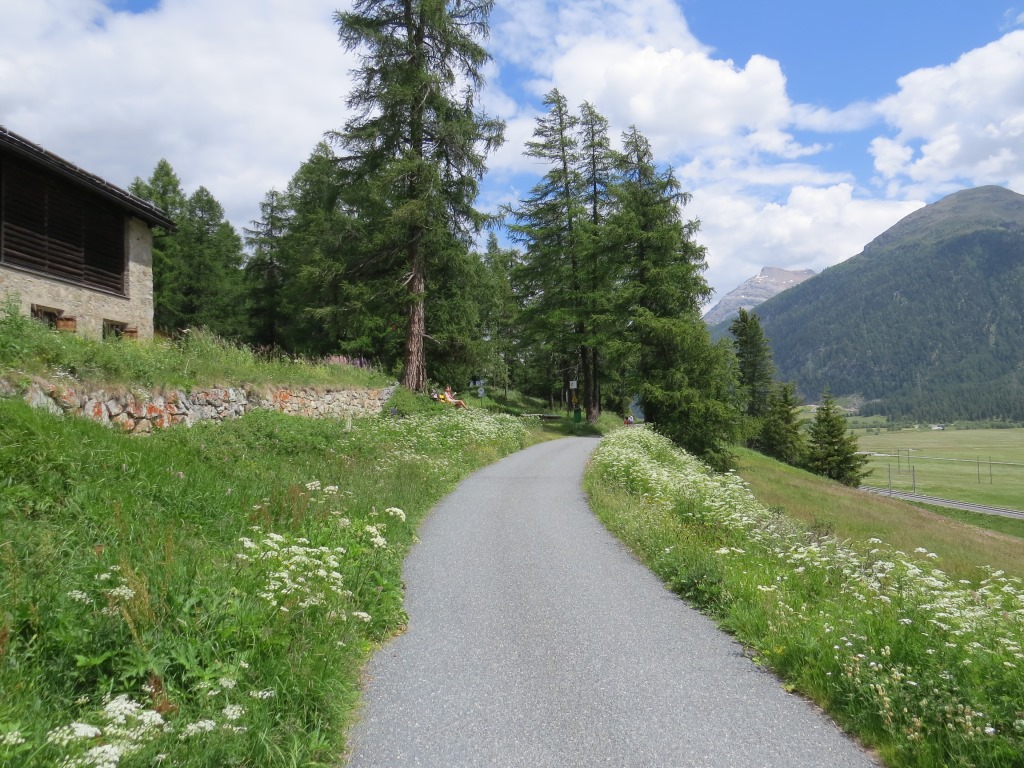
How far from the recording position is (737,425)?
2484 centimetres

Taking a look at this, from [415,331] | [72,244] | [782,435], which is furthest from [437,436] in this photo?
[782,435]

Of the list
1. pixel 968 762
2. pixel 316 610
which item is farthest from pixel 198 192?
pixel 968 762

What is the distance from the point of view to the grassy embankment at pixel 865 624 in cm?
337

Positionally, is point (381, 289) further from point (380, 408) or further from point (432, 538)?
point (432, 538)

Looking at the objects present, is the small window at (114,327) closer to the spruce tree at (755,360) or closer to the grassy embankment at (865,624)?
the grassy embankment at (865,624)

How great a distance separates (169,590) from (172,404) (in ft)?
23.5

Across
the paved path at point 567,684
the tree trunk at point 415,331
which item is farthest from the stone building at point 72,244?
the paved path at point 567,684

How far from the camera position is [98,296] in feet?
51.8

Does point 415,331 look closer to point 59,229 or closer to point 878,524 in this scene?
point 59,229

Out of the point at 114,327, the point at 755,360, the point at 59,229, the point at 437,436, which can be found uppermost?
the point at 59,229

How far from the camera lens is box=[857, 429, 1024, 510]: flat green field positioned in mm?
58125

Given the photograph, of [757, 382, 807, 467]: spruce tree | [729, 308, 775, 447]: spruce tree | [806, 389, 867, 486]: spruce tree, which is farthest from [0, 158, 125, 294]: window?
[806, 389, 867, 486]: spruce tree

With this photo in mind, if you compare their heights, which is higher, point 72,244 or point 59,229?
point 59,229

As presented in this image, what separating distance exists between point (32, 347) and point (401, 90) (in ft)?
52.6
